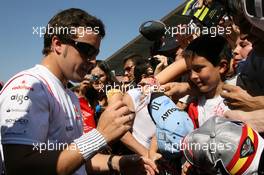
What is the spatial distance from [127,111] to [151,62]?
1944 mm

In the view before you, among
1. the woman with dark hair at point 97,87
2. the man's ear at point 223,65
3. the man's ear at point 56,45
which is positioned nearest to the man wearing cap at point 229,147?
the man's ear at point 56,45

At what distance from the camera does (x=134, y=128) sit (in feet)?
13.2

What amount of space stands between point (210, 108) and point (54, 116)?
4.10ft

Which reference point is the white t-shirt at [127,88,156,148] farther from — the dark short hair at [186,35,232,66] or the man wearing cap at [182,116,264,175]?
the man wearing cap at [182,116,264,175]

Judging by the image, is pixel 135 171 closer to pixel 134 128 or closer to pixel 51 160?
pixel 51 160

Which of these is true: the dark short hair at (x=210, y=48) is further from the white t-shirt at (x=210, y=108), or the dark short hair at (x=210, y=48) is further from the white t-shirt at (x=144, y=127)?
the white t-shirt at (x=144, y=127)

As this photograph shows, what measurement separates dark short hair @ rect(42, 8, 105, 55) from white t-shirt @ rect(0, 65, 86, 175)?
251 mm

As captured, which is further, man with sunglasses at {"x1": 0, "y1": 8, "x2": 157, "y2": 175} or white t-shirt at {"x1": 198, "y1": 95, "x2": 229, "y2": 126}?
white t-shirt at {"x1": 198, "y1": 95, "x2": 229, "y2": 126}

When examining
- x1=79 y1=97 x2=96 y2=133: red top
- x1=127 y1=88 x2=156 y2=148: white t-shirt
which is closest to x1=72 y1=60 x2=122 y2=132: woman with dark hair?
x1=79 y1=97 x2=96 y2=133: red top

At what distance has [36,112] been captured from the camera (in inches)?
78.7

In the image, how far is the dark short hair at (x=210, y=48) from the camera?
2.84 m

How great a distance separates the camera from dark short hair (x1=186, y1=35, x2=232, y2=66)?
284cm

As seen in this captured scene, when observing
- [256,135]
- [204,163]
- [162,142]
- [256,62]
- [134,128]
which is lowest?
[134,128]

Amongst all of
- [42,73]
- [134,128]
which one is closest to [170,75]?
[42,73]
